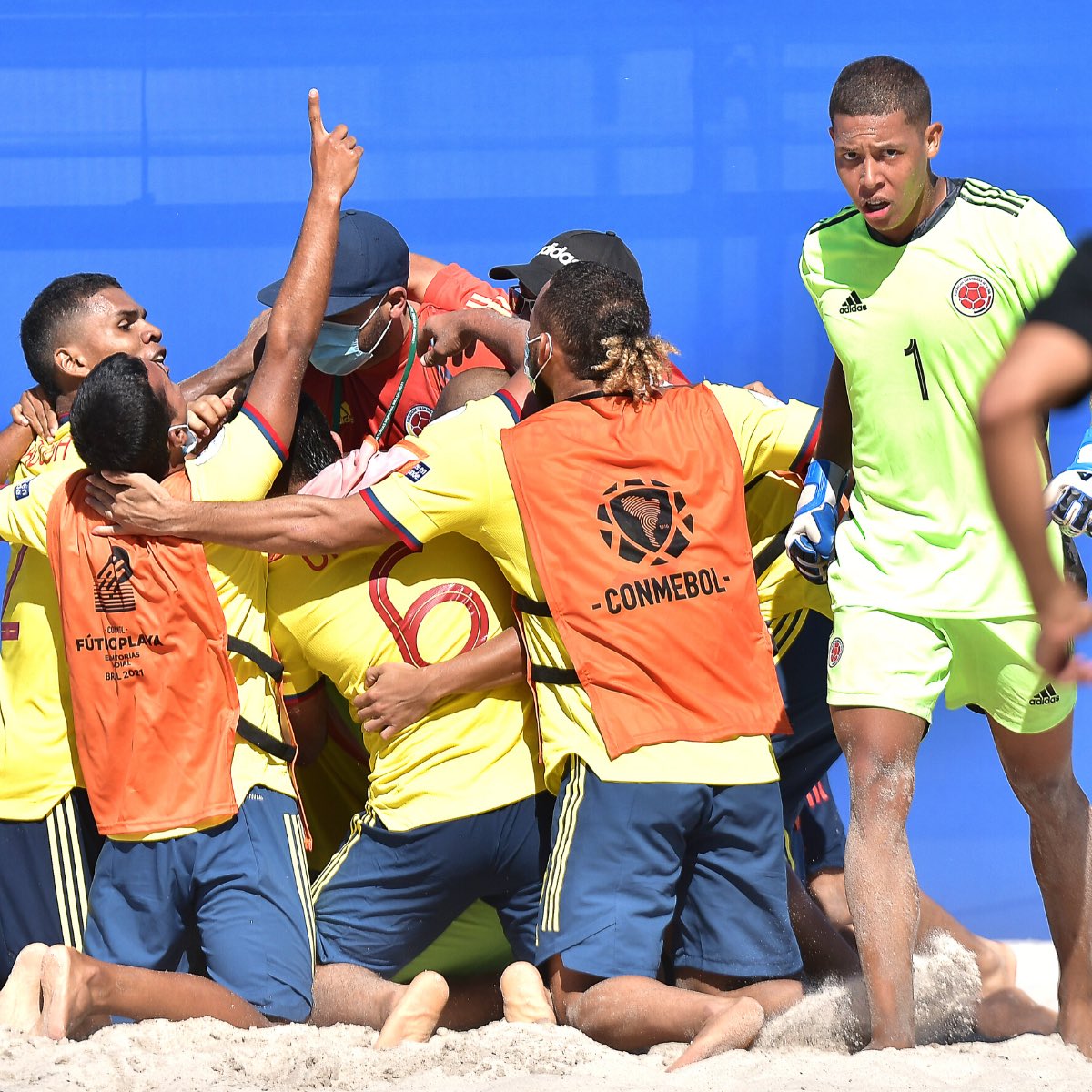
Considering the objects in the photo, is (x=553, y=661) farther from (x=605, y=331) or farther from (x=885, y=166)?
(x=885, y=166)

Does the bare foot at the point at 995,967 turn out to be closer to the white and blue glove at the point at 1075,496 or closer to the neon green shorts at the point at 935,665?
the neon green shorts at the point at 935,665

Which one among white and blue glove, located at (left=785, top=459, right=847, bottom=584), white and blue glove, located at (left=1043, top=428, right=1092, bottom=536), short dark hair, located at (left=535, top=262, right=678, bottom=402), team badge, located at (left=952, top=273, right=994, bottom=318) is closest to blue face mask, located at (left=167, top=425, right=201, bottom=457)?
short dark hair, located at (left=535, top=262, right=678, bottom=402)

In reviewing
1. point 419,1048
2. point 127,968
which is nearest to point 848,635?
point 419,1048

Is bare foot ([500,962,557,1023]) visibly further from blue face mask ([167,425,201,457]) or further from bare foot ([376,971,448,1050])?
blue face mask ([167,425,201,457])

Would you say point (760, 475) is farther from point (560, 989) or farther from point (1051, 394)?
point (1051, 394)

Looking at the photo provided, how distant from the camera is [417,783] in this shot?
11.0ft

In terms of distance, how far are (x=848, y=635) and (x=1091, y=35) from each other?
10.2ft

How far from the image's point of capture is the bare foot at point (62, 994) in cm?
291

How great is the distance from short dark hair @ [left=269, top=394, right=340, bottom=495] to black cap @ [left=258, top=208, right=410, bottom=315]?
26 centimetres

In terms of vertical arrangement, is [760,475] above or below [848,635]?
above

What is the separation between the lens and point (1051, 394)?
6.24 ft

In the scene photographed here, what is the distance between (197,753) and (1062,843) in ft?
5.85

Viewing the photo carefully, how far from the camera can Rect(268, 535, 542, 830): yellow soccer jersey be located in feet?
11.0

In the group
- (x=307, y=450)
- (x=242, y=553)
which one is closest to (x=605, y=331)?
(x=307, y=450)
